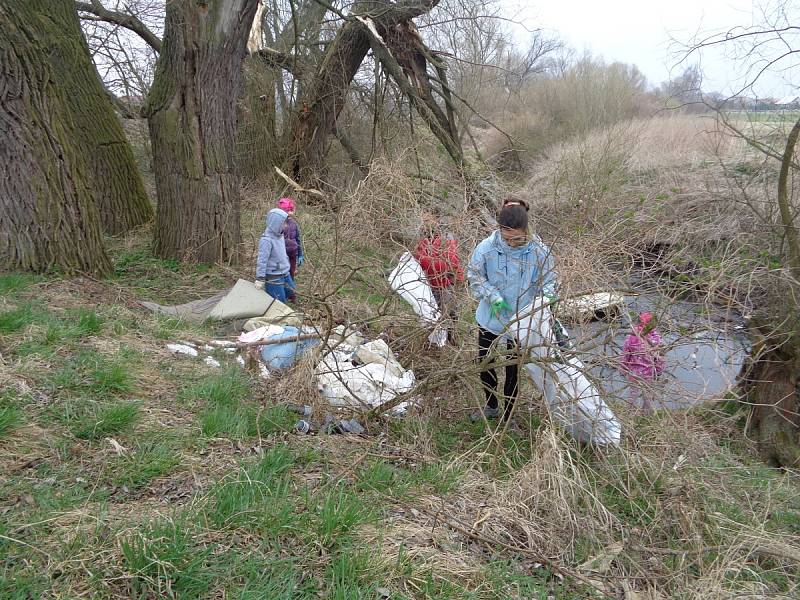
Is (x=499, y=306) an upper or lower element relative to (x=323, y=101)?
lower

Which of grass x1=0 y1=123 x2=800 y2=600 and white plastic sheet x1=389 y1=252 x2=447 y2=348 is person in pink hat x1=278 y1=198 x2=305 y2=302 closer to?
white plastic sheet x1=389 y1=252 x2=447 y2=348

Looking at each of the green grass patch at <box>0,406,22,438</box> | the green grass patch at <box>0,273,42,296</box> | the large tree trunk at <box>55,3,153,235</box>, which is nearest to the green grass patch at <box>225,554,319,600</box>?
the green grass patch at <box>0,406,22,438</box>

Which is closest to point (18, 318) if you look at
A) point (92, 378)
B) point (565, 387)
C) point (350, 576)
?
point (92, 378)

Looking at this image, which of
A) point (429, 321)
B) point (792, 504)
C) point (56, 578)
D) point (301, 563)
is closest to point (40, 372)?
point (56, 578)

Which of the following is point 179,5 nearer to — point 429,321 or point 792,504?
point 429,321

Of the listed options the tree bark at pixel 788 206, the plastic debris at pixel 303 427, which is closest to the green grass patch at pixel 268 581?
the plastic debris at pixel 303 427

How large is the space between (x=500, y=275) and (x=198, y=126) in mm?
4571

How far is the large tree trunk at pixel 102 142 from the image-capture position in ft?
24.8

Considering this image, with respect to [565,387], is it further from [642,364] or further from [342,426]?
[342,426]

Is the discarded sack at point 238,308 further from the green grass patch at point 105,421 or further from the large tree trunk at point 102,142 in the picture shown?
the large tree trunk at point 102,142

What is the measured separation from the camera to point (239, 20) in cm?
664

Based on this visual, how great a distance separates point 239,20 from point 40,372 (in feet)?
16.0

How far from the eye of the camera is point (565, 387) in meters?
3.56

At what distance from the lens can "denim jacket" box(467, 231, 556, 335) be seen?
3.83 meters
